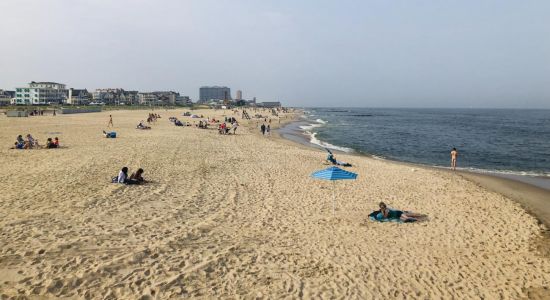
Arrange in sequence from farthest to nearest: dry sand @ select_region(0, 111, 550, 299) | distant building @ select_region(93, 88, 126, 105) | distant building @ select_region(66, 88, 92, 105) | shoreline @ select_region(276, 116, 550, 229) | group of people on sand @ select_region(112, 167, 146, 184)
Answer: distant building @ select_region(93, 88, 126, 105), distant building @ select_region(66, 88, 92, 105), shoreline @ select_region(276, 116, 550, 229), group of people on sand @ select_region(112, 167, 146, 184), dry sand @ select_region(0, 111, 550, 299)

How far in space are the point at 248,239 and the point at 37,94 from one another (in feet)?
446

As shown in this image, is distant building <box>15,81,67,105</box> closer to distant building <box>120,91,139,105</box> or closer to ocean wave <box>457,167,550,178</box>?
distant building <box>120,91,139,105</box>

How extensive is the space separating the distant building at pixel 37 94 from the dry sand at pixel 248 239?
124 m

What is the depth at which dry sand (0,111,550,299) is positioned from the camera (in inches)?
254

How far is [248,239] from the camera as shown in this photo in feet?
28.6

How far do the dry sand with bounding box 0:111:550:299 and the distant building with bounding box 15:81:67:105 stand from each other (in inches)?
4900

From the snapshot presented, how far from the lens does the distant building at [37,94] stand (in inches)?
4577

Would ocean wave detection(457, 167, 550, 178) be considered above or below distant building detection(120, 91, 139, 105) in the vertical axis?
below

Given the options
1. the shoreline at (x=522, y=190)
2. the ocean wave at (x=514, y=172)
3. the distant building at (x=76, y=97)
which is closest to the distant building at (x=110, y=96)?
the distant building at (x=76, y=97)

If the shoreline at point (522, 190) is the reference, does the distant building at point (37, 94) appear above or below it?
above

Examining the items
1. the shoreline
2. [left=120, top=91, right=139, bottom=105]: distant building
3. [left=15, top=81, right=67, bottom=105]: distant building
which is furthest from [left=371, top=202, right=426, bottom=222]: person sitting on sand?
[left=120, top=91, right=139, bottom=105]: distant building

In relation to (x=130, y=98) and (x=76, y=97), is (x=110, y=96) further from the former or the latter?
(x=76, y=97)

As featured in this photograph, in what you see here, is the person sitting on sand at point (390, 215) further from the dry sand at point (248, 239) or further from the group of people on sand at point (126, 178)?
the group of people on sand at point (126, 178)

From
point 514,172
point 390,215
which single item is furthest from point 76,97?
point 390,215
